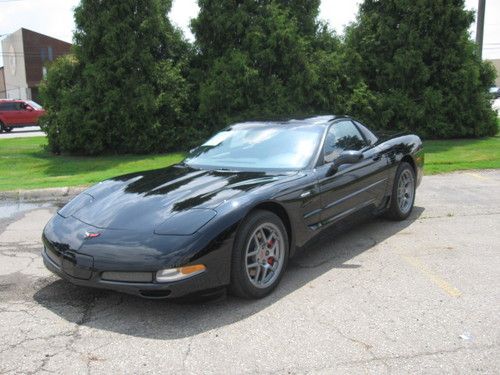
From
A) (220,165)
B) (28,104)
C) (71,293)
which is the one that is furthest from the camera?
(28,104)

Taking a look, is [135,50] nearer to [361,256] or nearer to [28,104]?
[361,256]

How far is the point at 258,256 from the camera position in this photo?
402 centimetres

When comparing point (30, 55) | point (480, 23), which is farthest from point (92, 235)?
point (30, 55)

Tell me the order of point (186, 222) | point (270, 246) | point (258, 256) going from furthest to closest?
1. point (270, 246)
2. point (258, 256)
3. point (186, 222)

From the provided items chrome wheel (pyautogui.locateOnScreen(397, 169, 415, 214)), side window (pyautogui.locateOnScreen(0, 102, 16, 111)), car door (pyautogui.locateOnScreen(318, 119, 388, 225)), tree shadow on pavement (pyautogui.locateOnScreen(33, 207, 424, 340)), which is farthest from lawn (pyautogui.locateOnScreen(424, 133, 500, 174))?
side window (pyautogui.locateOnScreen(0, 102, 16, 111))

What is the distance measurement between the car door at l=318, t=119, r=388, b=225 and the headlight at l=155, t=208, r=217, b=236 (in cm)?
131

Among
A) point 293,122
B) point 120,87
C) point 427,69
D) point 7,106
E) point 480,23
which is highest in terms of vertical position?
point 480,23

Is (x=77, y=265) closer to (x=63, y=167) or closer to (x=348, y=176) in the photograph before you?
(x=348, y=176)

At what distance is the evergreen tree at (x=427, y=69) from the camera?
13.1 metres

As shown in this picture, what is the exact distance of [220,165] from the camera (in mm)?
5066

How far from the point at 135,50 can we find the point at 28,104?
1887 cm

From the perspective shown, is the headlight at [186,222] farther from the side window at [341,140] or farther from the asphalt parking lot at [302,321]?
the side window at [341,140]

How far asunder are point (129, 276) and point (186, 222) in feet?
1.75

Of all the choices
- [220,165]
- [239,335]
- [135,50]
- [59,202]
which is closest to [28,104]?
[135,50]
